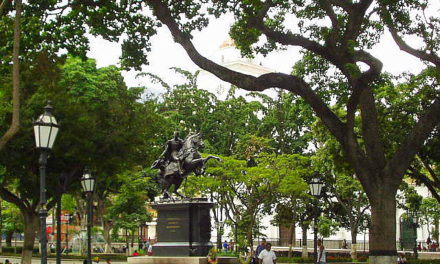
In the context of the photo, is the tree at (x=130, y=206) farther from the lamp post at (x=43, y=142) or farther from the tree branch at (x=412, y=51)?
the lamp post at (x=43, y=142)

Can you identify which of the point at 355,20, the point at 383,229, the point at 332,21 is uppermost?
the point at 332,21

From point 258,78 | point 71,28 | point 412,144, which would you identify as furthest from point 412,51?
point 71,28

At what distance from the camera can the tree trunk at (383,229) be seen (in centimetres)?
1482

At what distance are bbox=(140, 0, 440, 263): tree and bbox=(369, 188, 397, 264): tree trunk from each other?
0.07 feet

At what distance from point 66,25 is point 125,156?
25.5ft

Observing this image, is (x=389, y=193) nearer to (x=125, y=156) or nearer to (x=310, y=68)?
(x=310, y=68)

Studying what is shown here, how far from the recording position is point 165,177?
22656 millimetres

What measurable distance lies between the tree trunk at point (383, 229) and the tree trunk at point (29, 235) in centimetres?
1394

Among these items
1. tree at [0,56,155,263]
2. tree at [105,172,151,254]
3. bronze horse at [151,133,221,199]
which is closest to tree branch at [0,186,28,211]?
tree at [0,56,155,263]

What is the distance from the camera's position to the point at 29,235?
2469cm

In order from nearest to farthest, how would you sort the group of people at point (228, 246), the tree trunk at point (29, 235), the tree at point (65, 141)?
the tree at point (65, 141) < the tree trunk at point (29, 235) < the group of people at point (228, 246)

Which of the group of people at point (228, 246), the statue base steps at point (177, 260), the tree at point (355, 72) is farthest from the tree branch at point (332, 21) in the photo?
the group of people at point (228, 246)

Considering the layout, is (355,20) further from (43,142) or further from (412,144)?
(43,142)

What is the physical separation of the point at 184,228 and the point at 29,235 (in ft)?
22.1
